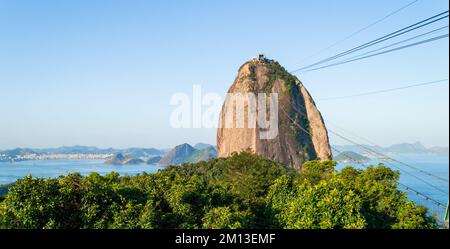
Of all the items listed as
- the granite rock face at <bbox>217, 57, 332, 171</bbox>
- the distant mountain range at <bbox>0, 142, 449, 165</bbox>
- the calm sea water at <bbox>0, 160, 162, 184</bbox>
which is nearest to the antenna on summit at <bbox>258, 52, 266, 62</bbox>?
the granite rock face at <bbox>217, 57, 332, 171</bbox>

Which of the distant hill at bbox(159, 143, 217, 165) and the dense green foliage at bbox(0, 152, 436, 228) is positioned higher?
the dense green foliage at bbox(0, 152, 436, 228)

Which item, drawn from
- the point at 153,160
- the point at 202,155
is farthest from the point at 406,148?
the point at 153,160

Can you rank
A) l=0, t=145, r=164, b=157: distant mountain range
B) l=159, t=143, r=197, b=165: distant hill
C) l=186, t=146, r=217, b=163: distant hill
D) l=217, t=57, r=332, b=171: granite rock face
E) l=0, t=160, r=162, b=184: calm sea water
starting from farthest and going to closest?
l=159, t=143, r=197, b=165: distant hill, l=186, t=146, r=217, b=163: distant hill, l=0, t=145, r=164, b=157: distant mountain range, l=0, t=160, r=162, b=184: calm sea water, l=217, t=57, r=332, b=171: granite rock face

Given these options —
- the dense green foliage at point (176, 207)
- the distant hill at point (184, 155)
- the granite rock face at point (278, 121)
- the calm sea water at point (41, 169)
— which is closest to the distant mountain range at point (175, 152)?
the distant hill at point (184, 155)

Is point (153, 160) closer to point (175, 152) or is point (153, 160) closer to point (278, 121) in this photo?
point (175, 152)

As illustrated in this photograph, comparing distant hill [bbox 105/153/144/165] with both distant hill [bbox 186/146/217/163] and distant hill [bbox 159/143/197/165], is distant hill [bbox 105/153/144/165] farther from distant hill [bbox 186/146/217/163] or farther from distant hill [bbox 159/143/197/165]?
distant hill [bbox 186/146/217/163]

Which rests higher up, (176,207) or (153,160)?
(176,207)

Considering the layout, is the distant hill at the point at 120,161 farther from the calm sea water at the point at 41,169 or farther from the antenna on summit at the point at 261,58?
the antenna on summit at the point at 261,58

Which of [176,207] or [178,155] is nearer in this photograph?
[176,207]

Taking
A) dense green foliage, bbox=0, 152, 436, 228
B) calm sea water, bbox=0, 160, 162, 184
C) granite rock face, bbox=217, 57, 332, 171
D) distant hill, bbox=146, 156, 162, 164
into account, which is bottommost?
distant hill, bbox=146, 156, 162, 164
